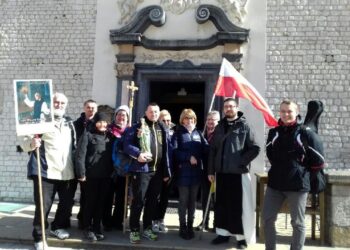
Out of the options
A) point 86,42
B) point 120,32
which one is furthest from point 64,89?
point 120,32

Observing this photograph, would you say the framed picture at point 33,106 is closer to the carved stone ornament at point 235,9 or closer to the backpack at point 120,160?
the backpack at point 120,160

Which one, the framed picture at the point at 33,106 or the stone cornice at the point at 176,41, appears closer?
the framed picture at the point at 33,106

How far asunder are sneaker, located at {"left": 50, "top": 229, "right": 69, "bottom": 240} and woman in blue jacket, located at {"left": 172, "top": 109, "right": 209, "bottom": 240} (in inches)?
59.1

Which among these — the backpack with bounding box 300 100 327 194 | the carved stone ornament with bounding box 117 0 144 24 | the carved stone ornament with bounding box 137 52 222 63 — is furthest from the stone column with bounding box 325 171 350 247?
the carved stone ornament with bounding box 117 0 144 24

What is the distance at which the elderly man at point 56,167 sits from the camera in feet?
15.2

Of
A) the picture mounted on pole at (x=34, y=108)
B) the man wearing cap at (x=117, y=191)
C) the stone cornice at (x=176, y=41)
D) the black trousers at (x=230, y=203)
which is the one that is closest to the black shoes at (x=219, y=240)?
the black trousers at (x=230, y=203)

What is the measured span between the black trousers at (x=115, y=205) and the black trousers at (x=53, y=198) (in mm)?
514

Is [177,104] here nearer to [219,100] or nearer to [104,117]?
[219,100]

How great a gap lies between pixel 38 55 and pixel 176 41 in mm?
3082

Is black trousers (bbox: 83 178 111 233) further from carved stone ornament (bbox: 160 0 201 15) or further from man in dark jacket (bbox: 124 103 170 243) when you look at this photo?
carved stone ornament (bbox: 160 0 201 15)

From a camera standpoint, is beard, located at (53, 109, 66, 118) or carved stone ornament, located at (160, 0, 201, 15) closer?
beard, located at (53, 109, 66, 118)

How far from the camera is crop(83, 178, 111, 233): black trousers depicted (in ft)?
15.9

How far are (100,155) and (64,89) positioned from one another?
12.5 ft

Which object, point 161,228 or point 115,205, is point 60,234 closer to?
point 115,205
